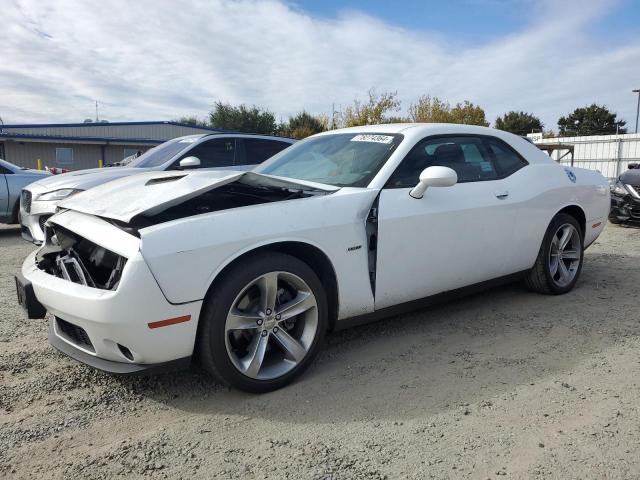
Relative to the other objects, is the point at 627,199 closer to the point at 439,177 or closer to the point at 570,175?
the point at 570,175

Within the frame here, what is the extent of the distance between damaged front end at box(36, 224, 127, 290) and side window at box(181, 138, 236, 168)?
162 inches

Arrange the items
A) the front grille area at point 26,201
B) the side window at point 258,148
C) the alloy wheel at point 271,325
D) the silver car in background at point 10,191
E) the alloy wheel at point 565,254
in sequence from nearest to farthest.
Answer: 1. the alloy wheel at point 271,325
2. the alloy wheel at point 565,254
3. the front grille area at point 26,201
4. the side window at point 258,148
5. the silver car in background at point 10,191

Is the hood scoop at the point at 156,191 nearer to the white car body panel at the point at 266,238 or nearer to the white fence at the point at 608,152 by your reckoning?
the white car body panel at the point at 266,238

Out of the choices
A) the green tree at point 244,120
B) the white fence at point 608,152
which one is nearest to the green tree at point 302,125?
the green tree at point 244,120

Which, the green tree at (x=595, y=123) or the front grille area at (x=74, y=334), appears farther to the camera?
the green tree at (x=595, y=123)

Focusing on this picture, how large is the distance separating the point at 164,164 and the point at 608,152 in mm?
22798

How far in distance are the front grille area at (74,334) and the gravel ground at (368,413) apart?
30cm

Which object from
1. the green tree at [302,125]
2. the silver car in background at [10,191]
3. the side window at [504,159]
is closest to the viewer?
the side window at [504,159]

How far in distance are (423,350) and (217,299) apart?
5.12ft

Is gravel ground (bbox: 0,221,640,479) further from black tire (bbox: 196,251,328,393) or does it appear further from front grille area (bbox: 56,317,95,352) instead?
front grille area (bbox: 56,317,95,352)

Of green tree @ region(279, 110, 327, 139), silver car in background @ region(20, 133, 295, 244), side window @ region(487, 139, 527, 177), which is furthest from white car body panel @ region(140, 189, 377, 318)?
green tree @ region(279, 110, 327, 139)

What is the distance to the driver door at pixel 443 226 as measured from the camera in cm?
324

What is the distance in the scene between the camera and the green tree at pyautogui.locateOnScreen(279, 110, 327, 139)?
42.4m

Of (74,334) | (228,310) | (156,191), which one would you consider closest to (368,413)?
(228,310)
